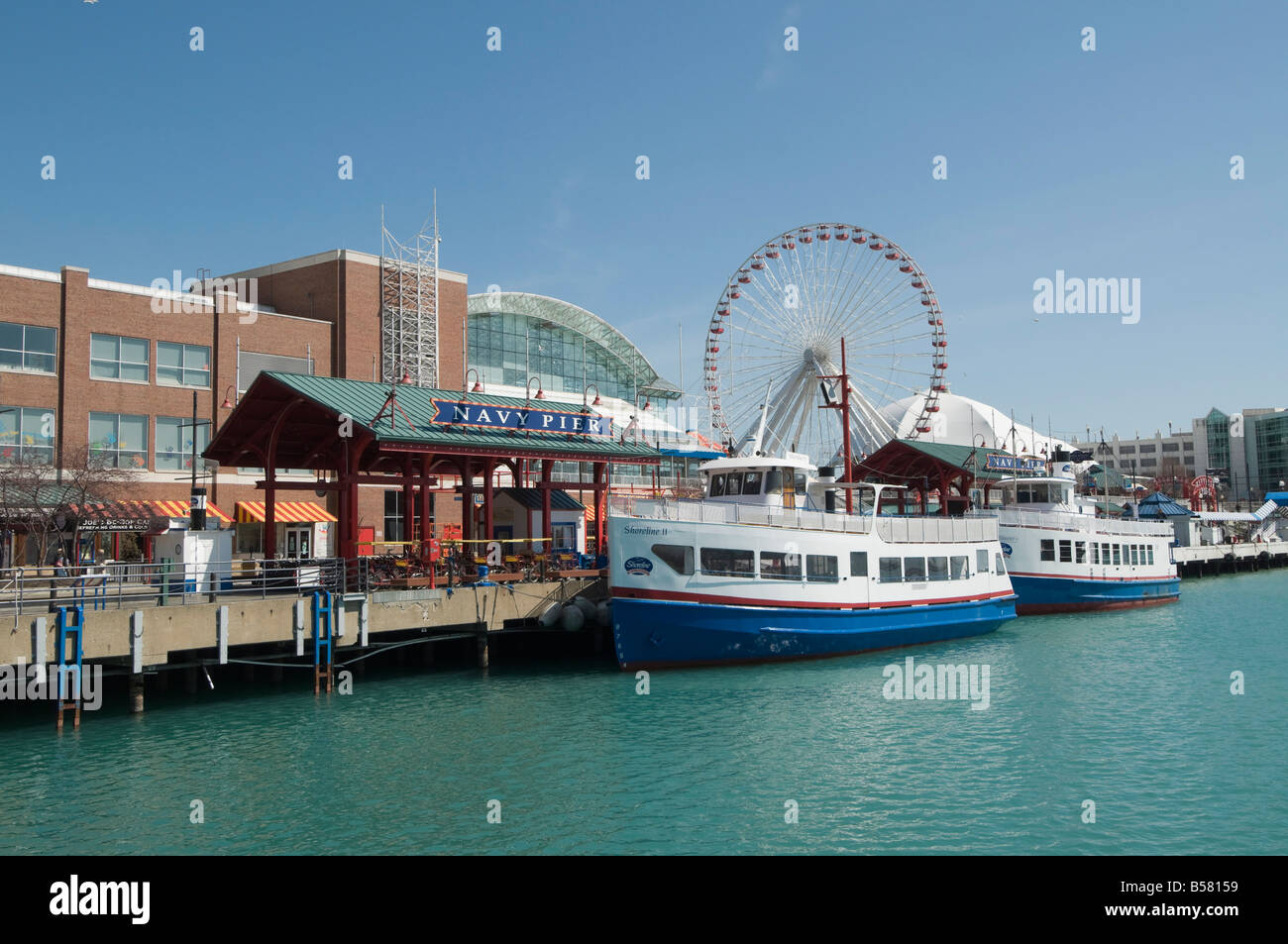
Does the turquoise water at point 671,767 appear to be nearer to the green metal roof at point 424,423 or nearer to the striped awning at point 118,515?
the green metal roof at point 424,423

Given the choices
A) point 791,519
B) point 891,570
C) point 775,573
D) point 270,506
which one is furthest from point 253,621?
point 891,570

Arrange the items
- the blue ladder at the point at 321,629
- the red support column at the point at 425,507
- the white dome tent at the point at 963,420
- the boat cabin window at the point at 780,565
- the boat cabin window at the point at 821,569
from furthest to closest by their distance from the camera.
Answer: the white dome tent at the point at 963,420
the boat cabin window at the point at 821,569
the red support column at the point at 425,507
the boat cabin window at the point at 780,565
the blue ladder at the point at 321,629

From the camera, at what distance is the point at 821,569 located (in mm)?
32375

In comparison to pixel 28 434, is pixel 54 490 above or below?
below

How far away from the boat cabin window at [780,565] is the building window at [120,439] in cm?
3154

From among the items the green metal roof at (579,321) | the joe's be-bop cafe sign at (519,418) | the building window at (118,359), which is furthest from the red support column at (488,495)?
the green metal roof at (579,321)

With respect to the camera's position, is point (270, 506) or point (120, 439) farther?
point (120, 439)

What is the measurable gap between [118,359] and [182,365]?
3.06 m

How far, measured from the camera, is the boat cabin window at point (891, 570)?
34.7 meters

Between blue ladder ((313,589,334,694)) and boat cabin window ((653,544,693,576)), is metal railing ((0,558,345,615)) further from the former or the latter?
boat cabin window ((653,544,693,576))

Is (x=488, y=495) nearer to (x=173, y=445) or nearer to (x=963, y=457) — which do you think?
(x=173, y=445)
